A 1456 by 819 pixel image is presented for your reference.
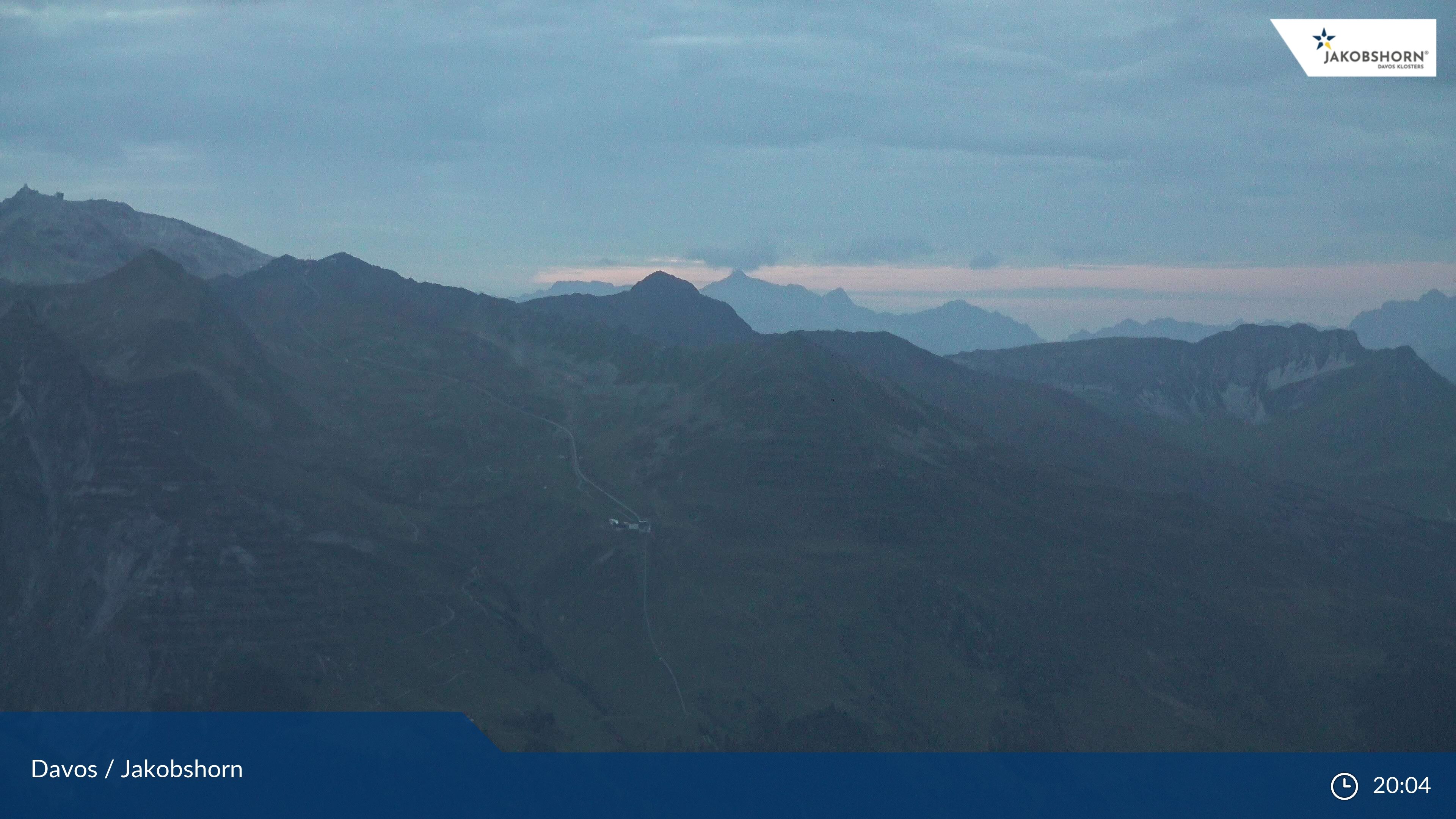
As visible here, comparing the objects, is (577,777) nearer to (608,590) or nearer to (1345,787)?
(608,590)

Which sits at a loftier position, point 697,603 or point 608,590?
point 608,590

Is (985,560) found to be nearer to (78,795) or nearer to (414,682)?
(414,682)

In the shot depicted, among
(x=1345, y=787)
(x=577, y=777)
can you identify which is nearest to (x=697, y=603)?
(x=577, y=777)

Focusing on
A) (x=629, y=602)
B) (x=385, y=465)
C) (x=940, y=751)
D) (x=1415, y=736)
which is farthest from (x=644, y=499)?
(x=1415, y=736)

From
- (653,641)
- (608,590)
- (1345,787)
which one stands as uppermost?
(608,590)

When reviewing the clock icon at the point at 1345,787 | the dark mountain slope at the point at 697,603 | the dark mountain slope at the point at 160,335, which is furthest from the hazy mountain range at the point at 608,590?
the clock icon at the point at 1345,787

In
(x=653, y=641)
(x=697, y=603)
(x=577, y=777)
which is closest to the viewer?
(x=577, y=777)

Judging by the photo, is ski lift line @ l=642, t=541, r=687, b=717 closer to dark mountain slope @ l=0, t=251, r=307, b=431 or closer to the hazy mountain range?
the hazy mountain range
